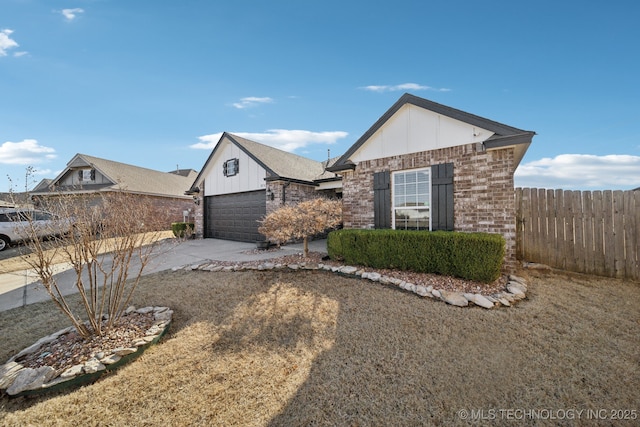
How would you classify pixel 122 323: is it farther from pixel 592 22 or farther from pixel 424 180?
pixel 592 22

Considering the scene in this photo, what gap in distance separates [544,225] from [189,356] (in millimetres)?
7704

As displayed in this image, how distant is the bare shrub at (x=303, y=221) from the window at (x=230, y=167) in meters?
5.62

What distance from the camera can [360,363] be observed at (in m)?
2.63

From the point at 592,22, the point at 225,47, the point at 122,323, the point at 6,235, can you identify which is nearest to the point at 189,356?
the point at 122,323

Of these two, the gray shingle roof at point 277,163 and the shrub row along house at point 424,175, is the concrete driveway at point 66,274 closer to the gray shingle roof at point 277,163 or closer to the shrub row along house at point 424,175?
the shrub row along house at point 424,175

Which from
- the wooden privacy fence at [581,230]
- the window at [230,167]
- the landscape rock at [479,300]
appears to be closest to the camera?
the landscape rock at [479,300]

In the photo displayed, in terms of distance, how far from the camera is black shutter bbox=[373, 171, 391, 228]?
689 cm

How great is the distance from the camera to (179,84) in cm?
851

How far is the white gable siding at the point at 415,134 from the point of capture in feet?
19.5

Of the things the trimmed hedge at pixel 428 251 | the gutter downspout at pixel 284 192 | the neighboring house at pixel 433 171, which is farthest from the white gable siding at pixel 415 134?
the gutter downspout at pixel 284 192

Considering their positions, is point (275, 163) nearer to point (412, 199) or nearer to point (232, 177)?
point (232, 177)

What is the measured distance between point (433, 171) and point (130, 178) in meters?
19.6

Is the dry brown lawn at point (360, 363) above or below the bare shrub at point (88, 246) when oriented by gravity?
below

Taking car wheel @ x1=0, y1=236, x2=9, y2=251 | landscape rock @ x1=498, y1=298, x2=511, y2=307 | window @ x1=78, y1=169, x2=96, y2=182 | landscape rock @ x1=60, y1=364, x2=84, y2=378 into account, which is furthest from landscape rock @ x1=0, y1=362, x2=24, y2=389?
window @ x1=78, y1=169, x2=96, y2=182
